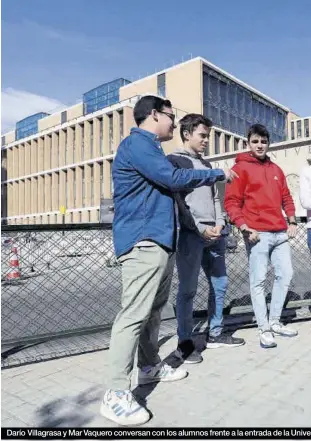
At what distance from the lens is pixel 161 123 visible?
2.70 meters

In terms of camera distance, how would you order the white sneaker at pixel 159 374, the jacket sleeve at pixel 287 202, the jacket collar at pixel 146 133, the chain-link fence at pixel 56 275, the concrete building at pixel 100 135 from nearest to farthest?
the jacket collar at pixel 146 133, the white sneaker at pixel 159 374, the chain-link fence at pixel 56 275, the jacket sleeve at pixel 287 202, the concrete building at pixel 100 135

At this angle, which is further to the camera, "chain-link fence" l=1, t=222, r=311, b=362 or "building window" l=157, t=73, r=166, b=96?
"building window" l=157, t=73, r=166, b=96

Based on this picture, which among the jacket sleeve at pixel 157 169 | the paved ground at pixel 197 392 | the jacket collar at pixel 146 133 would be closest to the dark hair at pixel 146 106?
the jacket collar at pixel 146 133

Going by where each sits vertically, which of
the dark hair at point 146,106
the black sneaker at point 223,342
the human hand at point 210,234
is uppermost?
the dark hair at point 146,106

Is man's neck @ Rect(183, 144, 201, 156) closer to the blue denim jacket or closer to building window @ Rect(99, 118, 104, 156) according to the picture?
the blue denim jacket

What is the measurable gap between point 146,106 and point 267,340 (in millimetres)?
2455

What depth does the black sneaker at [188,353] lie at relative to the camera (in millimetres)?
3352

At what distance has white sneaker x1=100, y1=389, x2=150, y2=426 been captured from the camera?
2.27 meters

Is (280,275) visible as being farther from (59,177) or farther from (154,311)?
(59,177)

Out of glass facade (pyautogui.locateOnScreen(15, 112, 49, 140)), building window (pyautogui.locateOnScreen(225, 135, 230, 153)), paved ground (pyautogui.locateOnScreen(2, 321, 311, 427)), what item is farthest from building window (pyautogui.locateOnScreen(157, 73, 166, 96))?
paved ground (pyautogui.locateOnScreen(2, 321, 311, 427))

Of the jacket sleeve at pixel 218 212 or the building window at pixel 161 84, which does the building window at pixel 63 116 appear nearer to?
the building window at pixel 161 84

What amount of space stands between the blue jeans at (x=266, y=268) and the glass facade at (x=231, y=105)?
53.5 m
